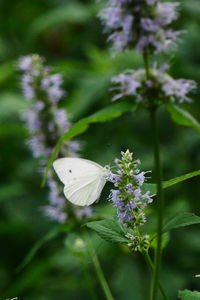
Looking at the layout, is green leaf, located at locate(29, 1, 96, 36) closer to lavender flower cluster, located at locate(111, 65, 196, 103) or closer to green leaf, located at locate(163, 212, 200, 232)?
lavender flower cluster, located at locate(111, 65, 196, 103)

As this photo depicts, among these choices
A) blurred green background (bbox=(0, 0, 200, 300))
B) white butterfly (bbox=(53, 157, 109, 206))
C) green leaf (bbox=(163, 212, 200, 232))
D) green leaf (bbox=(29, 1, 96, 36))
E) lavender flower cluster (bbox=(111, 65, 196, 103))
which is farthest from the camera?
green leaf (bbox=(29, 1, 96, 36))

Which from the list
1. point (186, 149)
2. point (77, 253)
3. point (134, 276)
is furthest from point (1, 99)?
→ point (77, 253)

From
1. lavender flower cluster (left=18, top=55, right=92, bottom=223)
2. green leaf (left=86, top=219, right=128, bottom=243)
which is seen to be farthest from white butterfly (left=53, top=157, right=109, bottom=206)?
lavender flower cluster (left=18, top=55, right=92, bottom=223)

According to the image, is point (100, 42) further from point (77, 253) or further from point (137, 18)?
point (137, 18)

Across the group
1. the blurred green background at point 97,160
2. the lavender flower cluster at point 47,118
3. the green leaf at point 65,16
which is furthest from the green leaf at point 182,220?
the green leaf at point 65,16

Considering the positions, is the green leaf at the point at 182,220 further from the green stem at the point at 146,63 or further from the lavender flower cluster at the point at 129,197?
the green stem at the point at 146,63

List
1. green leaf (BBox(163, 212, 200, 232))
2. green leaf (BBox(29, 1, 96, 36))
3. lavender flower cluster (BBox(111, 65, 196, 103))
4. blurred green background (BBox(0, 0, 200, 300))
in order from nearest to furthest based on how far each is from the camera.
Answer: green leaf (BBox(163, 212, 200, 232)) < lavender flower cluster (BBox(111, 65, 196, 103)) < blurred green background (BBox(0, 0, 200, 300)) < green leaf (BBox(29, 1, 96, 36))

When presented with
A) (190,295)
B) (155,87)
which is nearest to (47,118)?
(155,87)
